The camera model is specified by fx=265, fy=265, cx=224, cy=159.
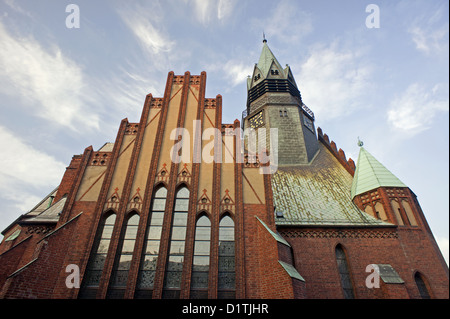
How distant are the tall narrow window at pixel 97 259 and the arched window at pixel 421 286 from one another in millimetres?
13287

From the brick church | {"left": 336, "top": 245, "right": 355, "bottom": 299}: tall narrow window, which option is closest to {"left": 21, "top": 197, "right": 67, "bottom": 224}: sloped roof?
Answer: the brick church

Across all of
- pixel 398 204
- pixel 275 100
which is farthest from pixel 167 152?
pixel 275 100

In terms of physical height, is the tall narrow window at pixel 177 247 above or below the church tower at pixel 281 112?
below

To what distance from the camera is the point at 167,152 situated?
12836mm

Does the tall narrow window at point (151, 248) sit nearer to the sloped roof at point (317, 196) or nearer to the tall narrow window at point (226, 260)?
the tall narrow window at point (226, 260)

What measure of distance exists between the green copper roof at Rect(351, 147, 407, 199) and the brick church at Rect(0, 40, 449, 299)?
8cm

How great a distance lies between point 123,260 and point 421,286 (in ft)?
42.2

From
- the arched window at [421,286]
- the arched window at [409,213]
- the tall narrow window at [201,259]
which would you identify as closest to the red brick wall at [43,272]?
the tall narrow window at [201,259]

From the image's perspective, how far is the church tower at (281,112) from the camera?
20891mm

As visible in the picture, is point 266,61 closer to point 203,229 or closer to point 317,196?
point 317,196

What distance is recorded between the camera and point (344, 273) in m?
12.3

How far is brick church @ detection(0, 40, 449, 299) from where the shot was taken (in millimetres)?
9484
